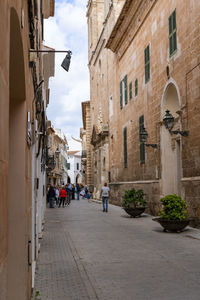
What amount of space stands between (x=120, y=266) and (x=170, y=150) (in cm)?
1001

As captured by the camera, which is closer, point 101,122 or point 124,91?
point 124,91

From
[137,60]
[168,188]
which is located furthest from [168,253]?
[137,60]

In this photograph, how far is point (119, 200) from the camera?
27.1 metres

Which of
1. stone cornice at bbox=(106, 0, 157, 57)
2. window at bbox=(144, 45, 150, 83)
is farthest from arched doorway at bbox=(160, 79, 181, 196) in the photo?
stone cornice at bbox=(106, 0, 157, 57)

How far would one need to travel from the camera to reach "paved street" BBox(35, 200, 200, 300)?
588cm

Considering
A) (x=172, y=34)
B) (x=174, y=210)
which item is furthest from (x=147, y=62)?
(x=174, y=210)

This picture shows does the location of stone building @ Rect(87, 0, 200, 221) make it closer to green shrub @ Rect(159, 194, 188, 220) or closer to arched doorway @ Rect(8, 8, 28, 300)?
green shrub @ Rect(159, 194, 188, 220)

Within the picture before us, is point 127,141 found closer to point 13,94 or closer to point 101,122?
point 101,122

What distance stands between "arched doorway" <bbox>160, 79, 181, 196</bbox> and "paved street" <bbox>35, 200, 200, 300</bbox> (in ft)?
13.8

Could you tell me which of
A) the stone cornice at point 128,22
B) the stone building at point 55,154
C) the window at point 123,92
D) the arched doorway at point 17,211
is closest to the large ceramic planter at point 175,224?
the arched doorway at point 17,211

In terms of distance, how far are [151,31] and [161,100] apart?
3.85m

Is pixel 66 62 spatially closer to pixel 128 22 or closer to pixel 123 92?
pixel 128 22

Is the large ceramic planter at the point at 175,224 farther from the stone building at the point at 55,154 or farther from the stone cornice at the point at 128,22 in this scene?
the stone building at the point at 55,154

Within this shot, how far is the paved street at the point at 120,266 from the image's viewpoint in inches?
231
